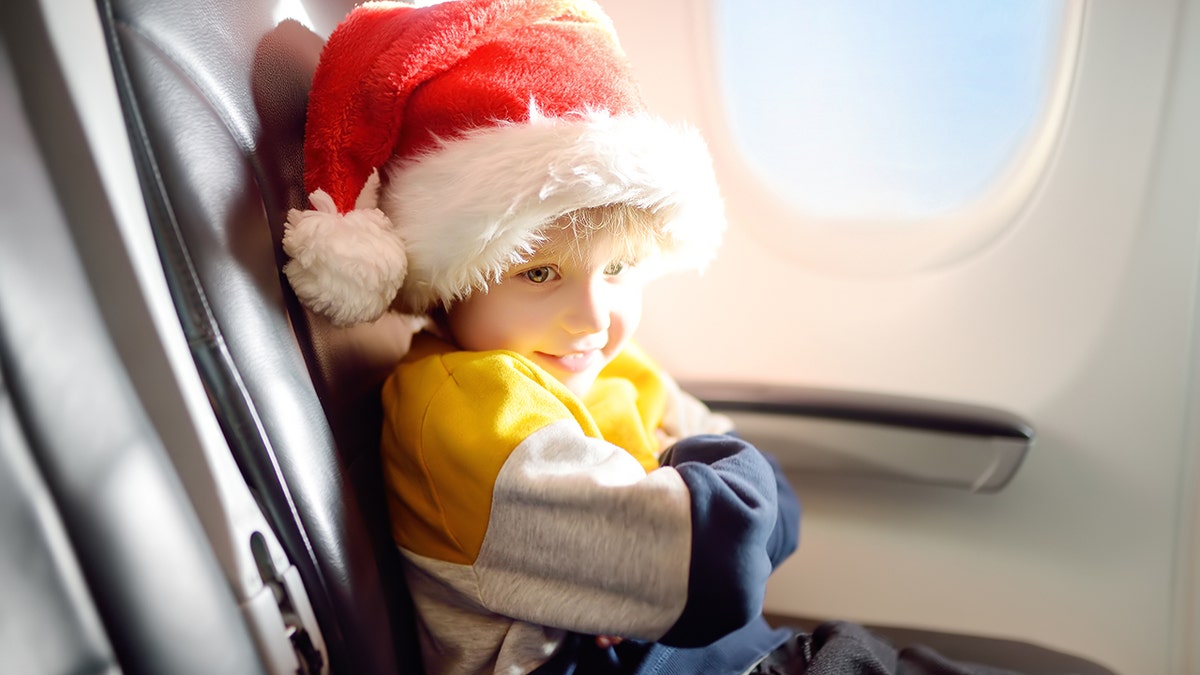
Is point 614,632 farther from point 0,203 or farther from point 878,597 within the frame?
point 878,597

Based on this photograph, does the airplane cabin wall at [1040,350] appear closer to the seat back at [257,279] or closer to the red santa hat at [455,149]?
the red santa hat at [455,149]

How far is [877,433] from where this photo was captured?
3.78 ft

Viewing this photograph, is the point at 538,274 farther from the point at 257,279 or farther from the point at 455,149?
the point at 257,279

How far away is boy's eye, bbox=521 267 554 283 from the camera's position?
2.63ft

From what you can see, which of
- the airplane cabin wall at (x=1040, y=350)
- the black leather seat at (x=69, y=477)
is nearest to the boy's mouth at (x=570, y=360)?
the black leather seat at (x=69, y=477)

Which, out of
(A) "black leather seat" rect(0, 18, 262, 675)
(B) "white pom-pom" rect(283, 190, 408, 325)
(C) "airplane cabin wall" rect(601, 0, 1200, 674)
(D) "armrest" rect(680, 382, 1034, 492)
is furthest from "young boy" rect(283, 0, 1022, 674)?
(C) "airplane cabin wall" rect(601, 0, 1200, 674)

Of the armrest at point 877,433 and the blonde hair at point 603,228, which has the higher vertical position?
the blonde hair at point 603,228

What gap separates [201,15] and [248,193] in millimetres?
142

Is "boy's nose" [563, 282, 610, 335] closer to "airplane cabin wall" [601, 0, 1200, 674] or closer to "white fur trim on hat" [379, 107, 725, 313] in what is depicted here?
"white fur trim on hat" [379, 107, 725, 313]

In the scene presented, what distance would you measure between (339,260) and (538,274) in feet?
0.65

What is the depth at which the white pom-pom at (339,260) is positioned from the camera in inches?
26.6

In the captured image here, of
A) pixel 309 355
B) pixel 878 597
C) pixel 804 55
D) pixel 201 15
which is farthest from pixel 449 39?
pixel 878 597

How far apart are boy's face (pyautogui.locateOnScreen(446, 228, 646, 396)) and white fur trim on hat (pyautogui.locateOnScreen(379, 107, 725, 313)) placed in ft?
0.09

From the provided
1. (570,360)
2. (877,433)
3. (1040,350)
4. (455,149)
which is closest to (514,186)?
(455,149)
